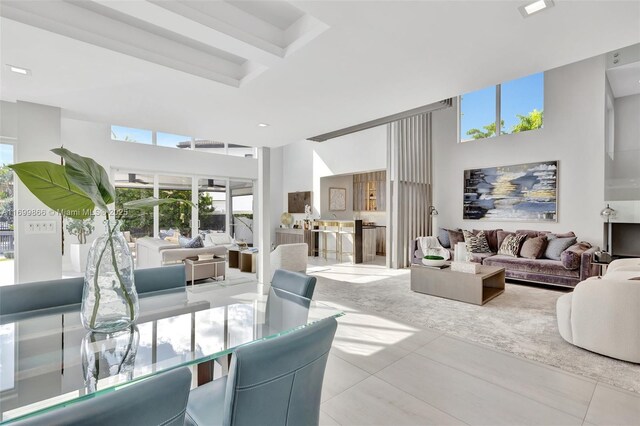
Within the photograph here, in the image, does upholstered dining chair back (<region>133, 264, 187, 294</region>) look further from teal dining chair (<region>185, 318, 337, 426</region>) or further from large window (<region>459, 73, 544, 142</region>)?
large window (<region>459, 73, 544, 142</region>)

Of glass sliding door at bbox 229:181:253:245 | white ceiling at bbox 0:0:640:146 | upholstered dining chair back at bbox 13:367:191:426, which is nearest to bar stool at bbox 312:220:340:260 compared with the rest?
glass sliding door at bbox 229:181:253:245

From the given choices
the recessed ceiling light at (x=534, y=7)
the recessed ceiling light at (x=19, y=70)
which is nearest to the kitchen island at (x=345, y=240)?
the recessed ceiling light at (x=534, y=7)

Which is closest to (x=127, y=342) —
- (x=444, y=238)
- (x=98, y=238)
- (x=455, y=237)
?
(x=98, y=238)

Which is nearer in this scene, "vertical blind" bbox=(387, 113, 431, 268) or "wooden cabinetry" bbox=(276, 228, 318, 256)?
"vertical blind" bbox=(387, 113, 431, 268)

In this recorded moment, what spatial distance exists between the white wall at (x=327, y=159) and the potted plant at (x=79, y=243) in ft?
17.2

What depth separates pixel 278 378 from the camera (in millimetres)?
964

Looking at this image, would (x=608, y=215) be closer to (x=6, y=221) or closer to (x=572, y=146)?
(x=572, y=146)

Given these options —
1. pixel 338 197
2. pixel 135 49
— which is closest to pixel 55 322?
pixel 135 49

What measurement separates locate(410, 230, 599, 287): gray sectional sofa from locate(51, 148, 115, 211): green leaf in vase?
5.67 m

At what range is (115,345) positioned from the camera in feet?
4.34

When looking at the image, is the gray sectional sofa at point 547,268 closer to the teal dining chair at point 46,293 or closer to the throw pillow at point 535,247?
the throw pillow at point 535,247

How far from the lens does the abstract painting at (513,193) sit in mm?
5680

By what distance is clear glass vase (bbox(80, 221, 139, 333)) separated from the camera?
1.41m

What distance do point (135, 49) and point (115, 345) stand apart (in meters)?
1.85
